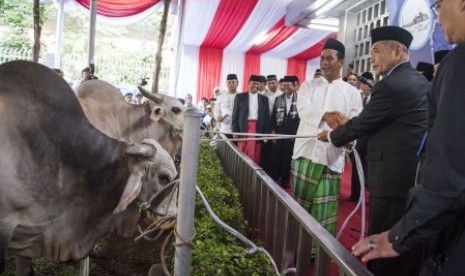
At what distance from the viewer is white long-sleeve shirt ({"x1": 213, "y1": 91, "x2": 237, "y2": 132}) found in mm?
7883

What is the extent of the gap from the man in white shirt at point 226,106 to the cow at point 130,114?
3206mm

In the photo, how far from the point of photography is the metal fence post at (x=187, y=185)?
1.34 m

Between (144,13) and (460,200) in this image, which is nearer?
(460,200)

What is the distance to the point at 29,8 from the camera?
15086 millimetres

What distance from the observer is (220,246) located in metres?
2.11

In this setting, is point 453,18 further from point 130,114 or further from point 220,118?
point 220,118

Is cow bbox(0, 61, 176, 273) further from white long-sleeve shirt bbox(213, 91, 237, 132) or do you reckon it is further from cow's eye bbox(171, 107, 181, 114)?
white long-sleeve shirt bbox(213, 91, 237, 132)

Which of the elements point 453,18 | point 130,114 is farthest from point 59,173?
point 130,114

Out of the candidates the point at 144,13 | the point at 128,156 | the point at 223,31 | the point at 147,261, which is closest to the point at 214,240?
the point at 128,156

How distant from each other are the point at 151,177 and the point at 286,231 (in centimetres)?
76

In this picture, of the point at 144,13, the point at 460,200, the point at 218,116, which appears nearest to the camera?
the point at 460,200

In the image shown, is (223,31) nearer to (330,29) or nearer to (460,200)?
(330,29)

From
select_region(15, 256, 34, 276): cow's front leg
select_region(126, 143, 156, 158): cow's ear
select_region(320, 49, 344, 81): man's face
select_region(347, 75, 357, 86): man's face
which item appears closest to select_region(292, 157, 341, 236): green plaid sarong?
select_region(320, 49, 344, 81): man's face

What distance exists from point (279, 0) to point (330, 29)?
1382 millimetres
